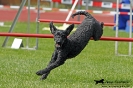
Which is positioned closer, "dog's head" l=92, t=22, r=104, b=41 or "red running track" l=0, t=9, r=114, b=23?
"dog's head" l=92, t=22, r=104, b=41

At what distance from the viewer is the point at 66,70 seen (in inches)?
405

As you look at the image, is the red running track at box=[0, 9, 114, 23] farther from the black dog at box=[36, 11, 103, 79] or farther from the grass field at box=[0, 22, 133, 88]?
the black dog at box=[36, 11, 103, 79]

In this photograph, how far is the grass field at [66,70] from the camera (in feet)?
28.7

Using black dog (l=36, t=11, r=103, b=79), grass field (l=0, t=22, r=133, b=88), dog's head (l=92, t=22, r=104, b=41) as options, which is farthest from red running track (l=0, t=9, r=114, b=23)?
black dog (l=36, t=11, r=103, b=79)

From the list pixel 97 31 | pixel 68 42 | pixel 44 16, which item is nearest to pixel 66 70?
pixel 97 31

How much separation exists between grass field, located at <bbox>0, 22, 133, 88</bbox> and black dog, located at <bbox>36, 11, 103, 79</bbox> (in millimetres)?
292

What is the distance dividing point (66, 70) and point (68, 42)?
1.60m

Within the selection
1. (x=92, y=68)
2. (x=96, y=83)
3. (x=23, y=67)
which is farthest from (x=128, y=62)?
(x=96, y=83)

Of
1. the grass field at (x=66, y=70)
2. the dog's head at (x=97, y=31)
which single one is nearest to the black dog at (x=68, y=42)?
the dog's head at (x=97, y=31)

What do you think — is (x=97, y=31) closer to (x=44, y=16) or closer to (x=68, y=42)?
(x=68, y=42)

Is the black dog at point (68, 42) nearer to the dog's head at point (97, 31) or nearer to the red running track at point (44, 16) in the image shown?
the dog's head at point (97, 31)

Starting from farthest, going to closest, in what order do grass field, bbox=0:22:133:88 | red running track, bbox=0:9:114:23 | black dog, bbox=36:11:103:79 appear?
1. red running track, bbox=0:9:114:23
2. grass field, bbox=0:22:133:88
3. black dog, bbox=36:11:103:79

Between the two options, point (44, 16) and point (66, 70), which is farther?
point (44, 16)

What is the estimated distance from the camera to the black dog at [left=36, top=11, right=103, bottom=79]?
28.2 feet
